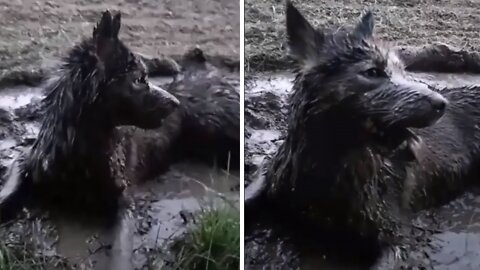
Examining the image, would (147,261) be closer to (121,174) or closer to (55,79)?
(121,174)

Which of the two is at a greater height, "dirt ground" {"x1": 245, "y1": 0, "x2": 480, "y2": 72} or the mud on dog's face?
"dirt ground" {"x1": 245, "y1": 0, "x2": 480, "y2": 72}

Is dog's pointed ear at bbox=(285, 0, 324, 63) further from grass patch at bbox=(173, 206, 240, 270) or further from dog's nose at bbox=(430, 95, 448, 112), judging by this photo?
grass patch at bbox=(173, 206, 240, 270)

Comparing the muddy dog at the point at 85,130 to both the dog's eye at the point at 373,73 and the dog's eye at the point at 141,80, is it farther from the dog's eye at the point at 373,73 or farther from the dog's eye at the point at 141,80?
the dog's eye at the point at 373,73

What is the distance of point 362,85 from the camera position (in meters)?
2.39

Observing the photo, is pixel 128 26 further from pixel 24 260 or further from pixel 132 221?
pixel 24 260

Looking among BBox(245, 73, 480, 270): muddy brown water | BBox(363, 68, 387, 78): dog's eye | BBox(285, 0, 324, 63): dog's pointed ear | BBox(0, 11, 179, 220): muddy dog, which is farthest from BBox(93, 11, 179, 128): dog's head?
BBox(363, 68, 387, 78): dog's eye

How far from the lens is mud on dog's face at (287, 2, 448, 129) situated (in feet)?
7.79

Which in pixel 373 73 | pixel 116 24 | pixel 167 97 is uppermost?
pixel 116 24

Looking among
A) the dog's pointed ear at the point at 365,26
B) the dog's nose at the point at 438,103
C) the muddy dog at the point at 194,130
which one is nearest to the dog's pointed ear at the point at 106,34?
the muddy dog at the point at 194,130

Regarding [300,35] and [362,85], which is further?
[300,35]

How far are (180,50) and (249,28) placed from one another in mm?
240

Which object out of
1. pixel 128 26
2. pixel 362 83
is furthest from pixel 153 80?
pixel 362 83

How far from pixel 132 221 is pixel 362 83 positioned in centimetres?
85

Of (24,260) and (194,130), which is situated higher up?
(194,130)
